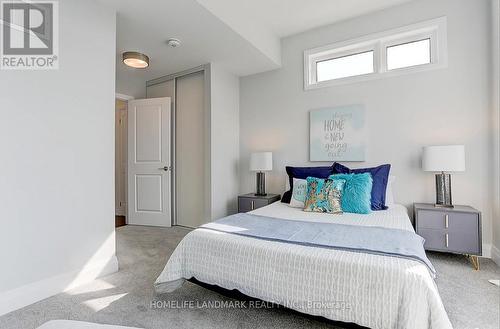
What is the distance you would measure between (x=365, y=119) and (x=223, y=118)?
1952mm

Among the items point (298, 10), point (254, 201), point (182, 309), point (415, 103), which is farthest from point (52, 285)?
point (415, 103)

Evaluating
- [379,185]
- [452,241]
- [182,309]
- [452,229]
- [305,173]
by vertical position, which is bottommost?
[182,309]

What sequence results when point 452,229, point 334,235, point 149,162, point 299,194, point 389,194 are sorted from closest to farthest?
point 334,235, point 452,229, point 389,194, point 299,194, point 149,162

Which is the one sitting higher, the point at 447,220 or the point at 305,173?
the point at 305,173

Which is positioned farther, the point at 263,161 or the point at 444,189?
the point at 263,161

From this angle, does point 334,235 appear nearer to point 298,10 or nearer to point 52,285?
point 52,285

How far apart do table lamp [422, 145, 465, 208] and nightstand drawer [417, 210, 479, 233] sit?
16 centimetres

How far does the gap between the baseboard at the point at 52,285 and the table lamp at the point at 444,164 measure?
320 cm

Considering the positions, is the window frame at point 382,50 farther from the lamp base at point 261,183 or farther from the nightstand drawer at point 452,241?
the nightstand drawer at point 452,241

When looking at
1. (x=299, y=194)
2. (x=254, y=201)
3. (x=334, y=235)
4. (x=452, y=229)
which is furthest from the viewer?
(x=254, y=201)

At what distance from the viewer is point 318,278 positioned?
4.30 ft

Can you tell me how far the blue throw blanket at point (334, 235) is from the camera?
139 cm

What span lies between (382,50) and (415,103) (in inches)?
30.5

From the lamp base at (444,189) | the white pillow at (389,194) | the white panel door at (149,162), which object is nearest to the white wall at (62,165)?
the white panel door at (149,162)
